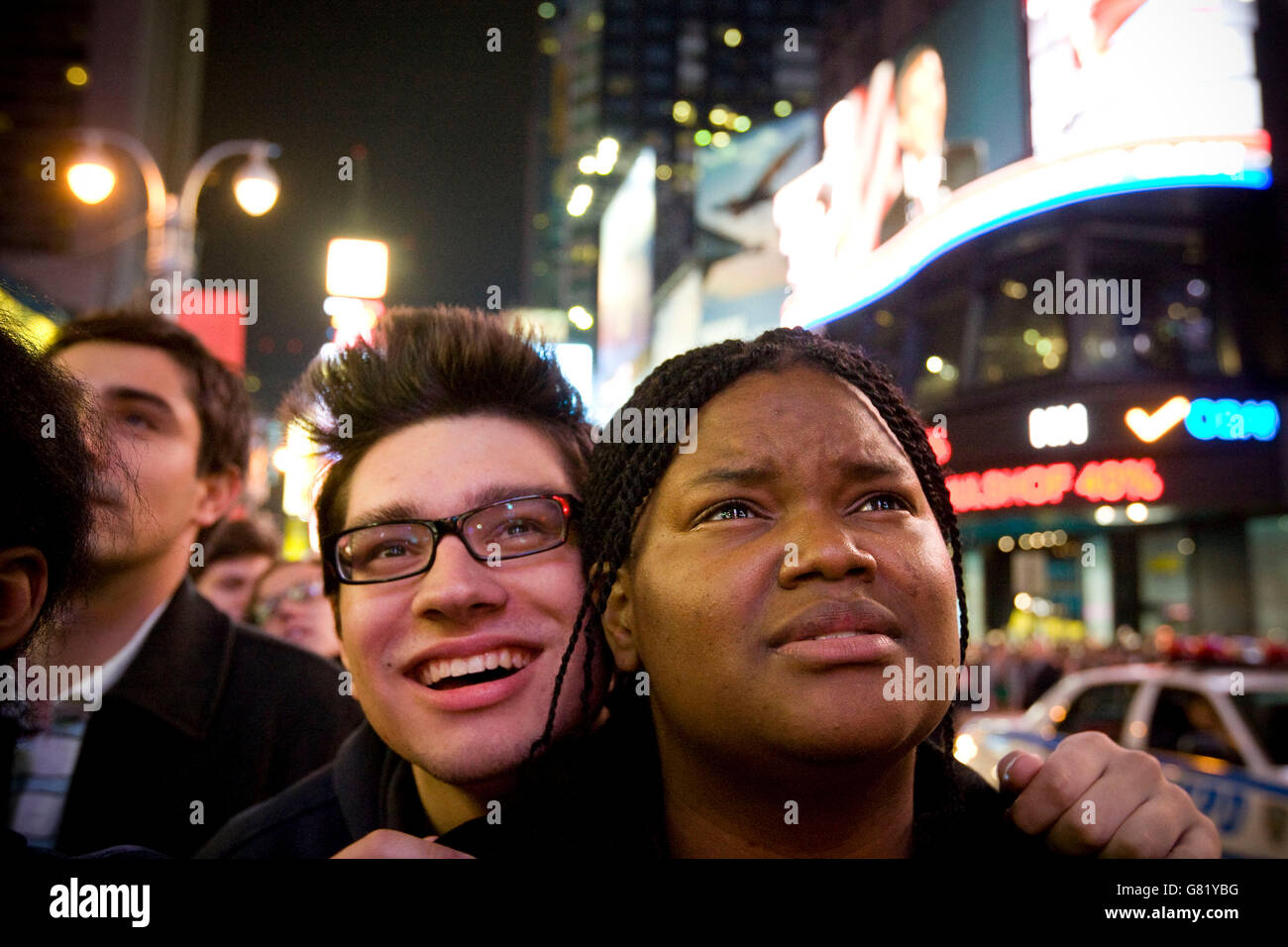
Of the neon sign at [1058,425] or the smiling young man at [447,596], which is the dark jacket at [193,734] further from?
the neon sign at [1058,425]

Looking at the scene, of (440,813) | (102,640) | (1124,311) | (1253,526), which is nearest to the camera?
(440,813)

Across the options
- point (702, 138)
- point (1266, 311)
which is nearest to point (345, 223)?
point (702, 138)

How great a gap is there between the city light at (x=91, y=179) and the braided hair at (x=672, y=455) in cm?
733

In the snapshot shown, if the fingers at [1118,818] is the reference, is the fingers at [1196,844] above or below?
below

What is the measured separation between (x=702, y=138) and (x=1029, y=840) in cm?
1672

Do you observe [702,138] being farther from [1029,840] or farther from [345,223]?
[1029,840]

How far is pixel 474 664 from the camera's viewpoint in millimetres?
1801

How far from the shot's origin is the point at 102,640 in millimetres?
2430

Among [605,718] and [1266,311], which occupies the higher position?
[1266,311]

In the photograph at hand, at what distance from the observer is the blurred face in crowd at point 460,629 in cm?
179

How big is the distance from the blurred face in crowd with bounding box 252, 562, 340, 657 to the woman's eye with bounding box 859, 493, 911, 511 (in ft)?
9.87

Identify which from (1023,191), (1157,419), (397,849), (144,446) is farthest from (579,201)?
(397,849)

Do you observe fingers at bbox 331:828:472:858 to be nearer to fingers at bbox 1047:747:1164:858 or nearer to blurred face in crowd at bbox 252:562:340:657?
fingers at bbox 1047:747:1164:858

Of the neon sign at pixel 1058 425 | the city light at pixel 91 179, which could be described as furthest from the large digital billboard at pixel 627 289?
the city light at pixel 91 179
